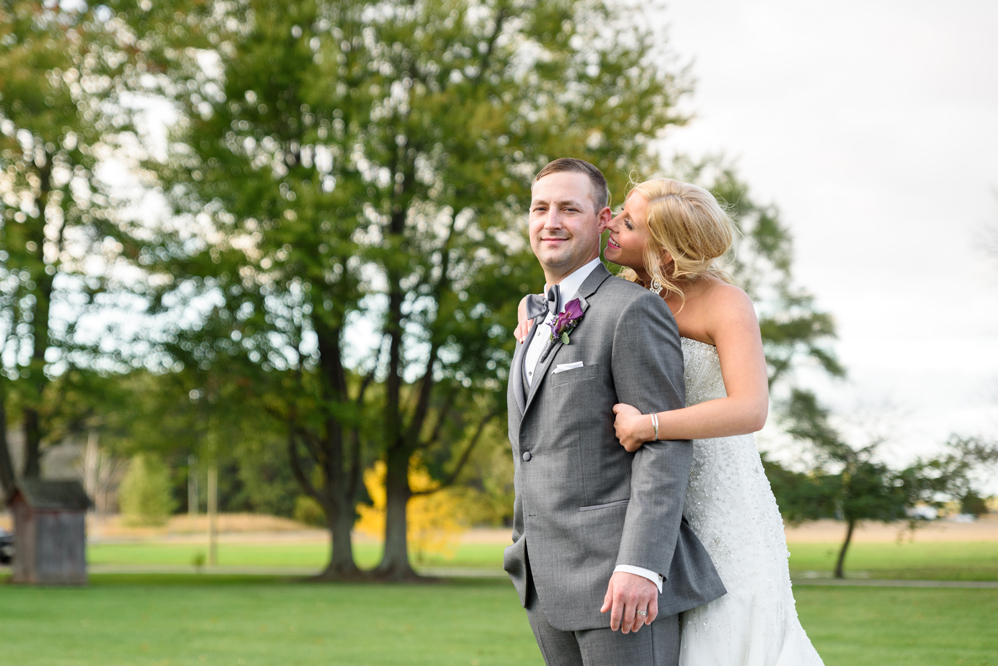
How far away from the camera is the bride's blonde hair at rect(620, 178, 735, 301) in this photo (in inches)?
121

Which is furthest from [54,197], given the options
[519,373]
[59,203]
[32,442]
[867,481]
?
[519,373]

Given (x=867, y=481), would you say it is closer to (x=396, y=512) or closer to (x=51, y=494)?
(x=396, y=512)

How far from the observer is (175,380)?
2544 cm

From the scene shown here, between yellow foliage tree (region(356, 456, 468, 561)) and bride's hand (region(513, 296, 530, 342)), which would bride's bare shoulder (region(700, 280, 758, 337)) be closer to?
bride's hand (region(513, 296, 530, 342))

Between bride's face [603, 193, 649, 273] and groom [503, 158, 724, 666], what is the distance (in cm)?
17

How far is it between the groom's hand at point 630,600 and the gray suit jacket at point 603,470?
0.06m

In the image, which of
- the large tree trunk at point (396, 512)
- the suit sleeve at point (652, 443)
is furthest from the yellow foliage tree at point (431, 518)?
the suit sleeve at point (652, 443)

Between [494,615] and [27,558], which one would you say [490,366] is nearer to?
[494,615]

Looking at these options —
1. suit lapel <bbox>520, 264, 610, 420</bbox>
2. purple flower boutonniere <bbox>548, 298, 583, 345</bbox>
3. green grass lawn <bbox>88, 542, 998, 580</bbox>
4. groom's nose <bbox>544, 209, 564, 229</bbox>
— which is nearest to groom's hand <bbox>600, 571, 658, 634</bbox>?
suit lapel <bbox>520, 264, 610, 420</bbox>

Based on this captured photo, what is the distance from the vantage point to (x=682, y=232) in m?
3.08

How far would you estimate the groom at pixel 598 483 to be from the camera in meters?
2.65

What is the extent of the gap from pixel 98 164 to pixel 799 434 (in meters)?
19.8

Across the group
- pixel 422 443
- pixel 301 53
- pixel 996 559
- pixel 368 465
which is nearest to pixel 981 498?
pixel 996 559

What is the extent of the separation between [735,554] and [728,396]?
1.80 feet
